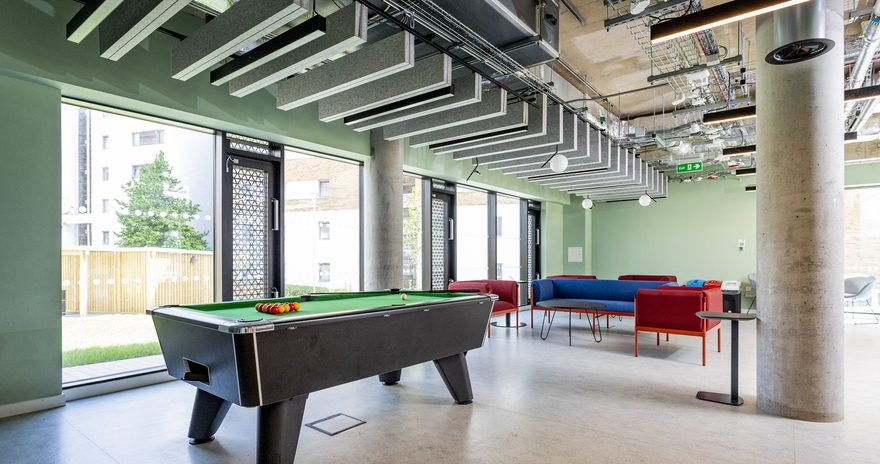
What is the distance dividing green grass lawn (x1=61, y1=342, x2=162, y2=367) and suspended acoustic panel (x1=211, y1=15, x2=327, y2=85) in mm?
3044

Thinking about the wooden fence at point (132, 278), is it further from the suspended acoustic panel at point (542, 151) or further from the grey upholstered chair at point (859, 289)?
the grey upholstered chair at point (859, 289)

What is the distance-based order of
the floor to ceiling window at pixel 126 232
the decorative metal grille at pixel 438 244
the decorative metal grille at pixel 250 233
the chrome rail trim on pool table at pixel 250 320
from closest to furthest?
the chrome rail trim on pool table at pixel 250 320, the floor to ceiling window at pixel 126 232, the decorative metal grille at pixel 250 233, the decorative metal grille at pixel 438 244

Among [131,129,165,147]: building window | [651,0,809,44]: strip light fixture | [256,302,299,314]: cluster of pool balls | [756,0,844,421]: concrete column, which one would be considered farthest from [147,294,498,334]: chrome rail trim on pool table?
[756,0,844,421]: concrete column

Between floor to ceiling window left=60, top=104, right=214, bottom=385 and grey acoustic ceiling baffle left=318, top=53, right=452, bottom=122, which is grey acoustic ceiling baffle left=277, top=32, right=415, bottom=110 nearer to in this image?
grey acoustic ceiling baffle left=318, top=53, right=452, bottom=122

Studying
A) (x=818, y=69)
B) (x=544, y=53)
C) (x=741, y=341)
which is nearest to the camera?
(x=818, y=69)

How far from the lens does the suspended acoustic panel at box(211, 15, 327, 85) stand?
130 inches

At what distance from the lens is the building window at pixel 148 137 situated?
4.95 metres

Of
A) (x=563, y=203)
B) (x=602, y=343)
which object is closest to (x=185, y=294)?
(x=602, y=343)

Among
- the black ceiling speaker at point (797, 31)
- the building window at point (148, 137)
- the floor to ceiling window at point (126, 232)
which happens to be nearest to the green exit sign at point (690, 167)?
the black ceiling speaker at point (797, 31)

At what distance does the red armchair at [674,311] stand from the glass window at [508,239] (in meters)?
4.47

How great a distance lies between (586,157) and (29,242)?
660 cm

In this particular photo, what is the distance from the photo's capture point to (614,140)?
7.86 m

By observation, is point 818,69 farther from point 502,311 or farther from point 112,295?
point 112,295

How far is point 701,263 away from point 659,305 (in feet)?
23.3
